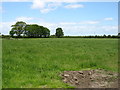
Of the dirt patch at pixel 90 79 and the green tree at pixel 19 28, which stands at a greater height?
the green tree at pixel 19 28

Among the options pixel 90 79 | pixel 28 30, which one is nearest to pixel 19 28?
pixel 28 30

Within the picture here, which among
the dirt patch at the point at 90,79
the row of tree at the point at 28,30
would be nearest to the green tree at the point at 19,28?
the row of tree at the point at 28,30

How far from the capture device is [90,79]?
8.88 metres

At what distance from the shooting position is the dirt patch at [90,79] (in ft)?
26.4

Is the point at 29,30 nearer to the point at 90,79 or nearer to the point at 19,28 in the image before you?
the point at 19,28

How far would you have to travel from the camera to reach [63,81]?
845 centimetres

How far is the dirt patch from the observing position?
805 centimetres

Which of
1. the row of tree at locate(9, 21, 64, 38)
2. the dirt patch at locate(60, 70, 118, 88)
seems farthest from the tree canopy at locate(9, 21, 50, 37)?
the dirt patch at locate(60, 70, 118, 88)

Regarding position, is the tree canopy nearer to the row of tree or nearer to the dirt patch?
the row of tree

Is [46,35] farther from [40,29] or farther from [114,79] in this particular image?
[114,79]

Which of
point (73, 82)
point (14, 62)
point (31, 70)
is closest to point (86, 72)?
point (73, 82)

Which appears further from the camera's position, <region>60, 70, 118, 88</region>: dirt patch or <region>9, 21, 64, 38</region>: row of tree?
<region>9, 21, 64, 38</region>: row of tree

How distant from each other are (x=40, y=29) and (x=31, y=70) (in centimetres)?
9764

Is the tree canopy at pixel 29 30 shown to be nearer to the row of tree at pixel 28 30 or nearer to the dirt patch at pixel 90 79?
the row of tree at pixel 28 30
